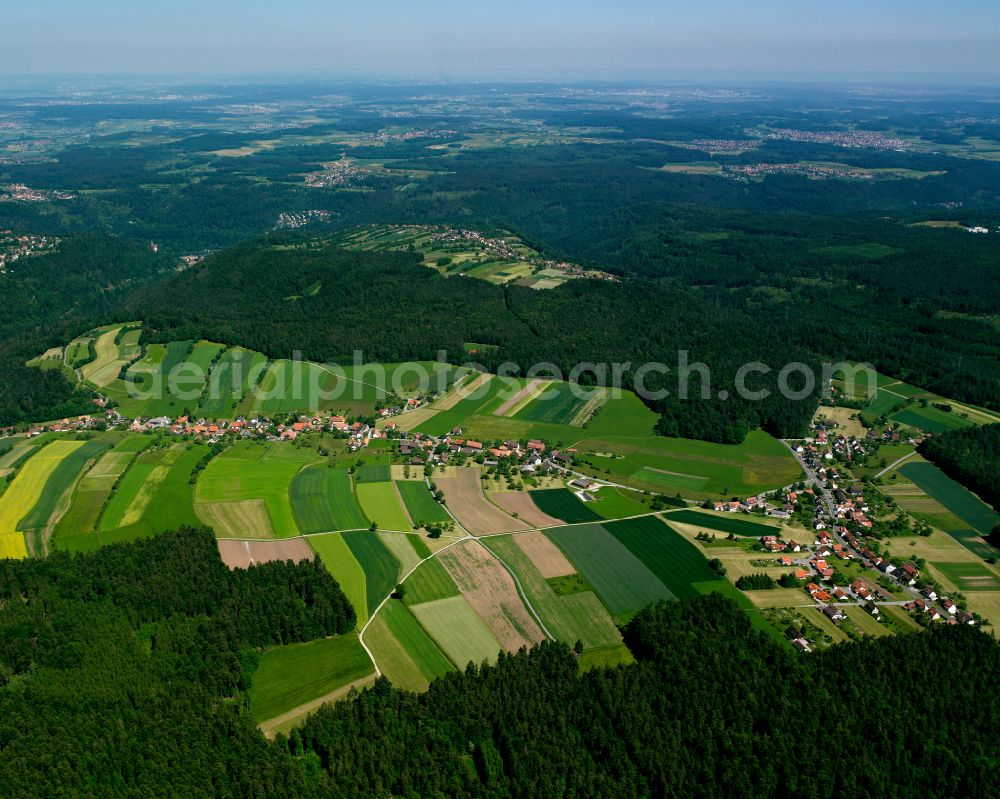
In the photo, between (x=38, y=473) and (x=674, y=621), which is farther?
(x=38, y=473)

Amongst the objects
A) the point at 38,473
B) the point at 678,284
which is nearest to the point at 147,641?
the point at 38,473

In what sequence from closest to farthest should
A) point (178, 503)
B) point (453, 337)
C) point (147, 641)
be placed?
point (147, 641), point (178, 503), point (453, 337)

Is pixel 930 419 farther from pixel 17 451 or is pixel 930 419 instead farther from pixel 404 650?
pixel 17 451

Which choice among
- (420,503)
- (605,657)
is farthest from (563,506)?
(605,657)

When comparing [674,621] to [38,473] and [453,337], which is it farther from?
[453,337]

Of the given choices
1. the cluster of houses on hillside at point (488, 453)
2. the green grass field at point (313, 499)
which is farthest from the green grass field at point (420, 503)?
the green grass field at point (313, 499)

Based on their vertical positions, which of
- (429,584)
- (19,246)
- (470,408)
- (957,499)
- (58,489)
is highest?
(19,246)

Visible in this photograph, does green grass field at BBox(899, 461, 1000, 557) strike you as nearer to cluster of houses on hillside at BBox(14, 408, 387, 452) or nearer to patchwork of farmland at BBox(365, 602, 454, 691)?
patchwork of farmland at BBox(365, 602, 454, 691)
